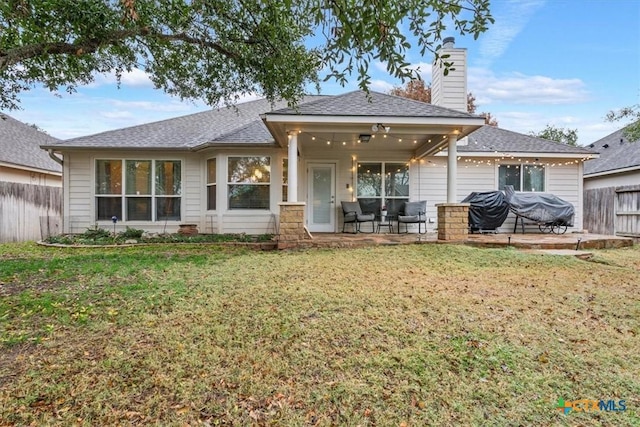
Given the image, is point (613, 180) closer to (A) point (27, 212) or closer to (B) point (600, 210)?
(B) point (600, 210)

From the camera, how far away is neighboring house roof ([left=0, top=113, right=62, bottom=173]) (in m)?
10.4

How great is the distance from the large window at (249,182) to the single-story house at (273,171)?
0.03 meters

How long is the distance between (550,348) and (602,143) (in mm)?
18819

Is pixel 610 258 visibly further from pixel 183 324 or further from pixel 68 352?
pixel 68 352

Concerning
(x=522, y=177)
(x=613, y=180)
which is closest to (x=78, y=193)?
(x=522, y=177)

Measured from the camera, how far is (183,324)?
3012mm

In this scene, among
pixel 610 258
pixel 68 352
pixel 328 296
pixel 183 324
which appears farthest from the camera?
pixel 610 258

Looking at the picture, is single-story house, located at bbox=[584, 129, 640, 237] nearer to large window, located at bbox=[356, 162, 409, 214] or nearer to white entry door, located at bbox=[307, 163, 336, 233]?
large window, located at bbox=[356, 162, 409, 214]

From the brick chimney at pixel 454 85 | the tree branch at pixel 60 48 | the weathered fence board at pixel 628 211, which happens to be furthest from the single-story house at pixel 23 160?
the weathered fence board at pixel 628 211

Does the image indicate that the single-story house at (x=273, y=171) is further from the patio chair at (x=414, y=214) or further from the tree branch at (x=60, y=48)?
the tree branch at (x=60, y=48)

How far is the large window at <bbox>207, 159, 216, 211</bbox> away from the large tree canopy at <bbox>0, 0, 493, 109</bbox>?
7.81 ft

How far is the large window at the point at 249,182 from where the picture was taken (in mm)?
9117

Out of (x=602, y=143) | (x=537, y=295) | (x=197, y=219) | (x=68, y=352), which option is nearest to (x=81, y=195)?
(x=197, y=219)

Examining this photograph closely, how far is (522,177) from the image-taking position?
1033 cm
